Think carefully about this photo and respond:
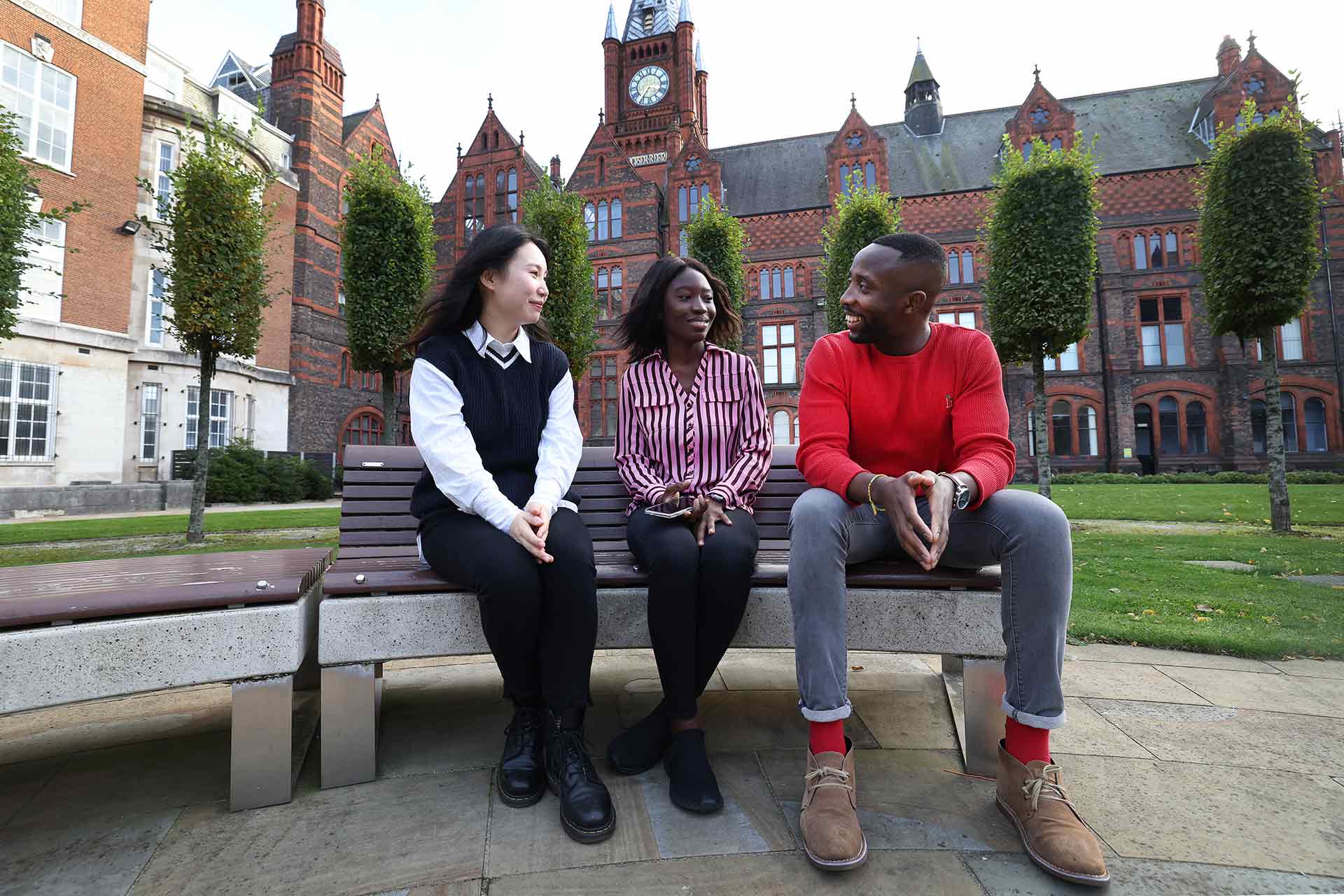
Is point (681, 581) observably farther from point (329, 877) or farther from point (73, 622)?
point (73, 622)

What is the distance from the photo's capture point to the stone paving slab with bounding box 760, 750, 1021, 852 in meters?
1.60

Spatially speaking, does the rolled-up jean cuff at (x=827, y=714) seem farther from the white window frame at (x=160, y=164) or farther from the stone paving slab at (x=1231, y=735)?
the white window frame at (x=160, y=164)

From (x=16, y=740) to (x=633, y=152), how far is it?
3301cm

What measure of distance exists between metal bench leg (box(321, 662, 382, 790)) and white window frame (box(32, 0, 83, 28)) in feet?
77.7

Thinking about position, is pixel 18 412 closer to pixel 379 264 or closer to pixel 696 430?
pixel 379 264

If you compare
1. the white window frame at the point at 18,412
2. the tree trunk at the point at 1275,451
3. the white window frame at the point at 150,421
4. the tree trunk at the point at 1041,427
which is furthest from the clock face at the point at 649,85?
the tree trunk at the point at 1275,451

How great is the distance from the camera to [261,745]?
5.88ft

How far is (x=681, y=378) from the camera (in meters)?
2.62

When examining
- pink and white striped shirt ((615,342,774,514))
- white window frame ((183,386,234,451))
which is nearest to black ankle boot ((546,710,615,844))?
pink and white striped shirt ((615,342,774,514))

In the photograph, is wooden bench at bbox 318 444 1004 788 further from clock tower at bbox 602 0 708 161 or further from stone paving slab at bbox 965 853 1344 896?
clock tower at bbox 602 0 708 161

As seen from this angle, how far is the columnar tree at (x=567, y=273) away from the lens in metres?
12.3

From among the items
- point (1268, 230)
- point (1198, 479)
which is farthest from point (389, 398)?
point (1198, 479)

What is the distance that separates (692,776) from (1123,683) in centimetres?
225

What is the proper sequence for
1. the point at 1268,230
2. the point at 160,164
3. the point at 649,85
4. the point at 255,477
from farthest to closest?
the point at 649,85 < the point at 160,164 < the point at 255,477 < the point at 1268,230
